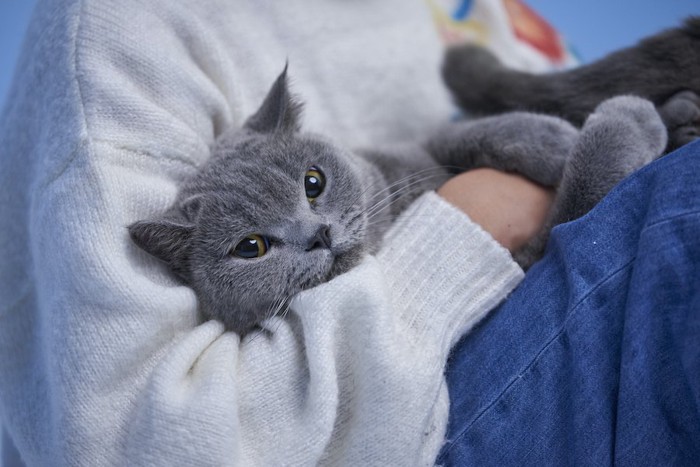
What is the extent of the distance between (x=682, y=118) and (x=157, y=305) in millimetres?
1056

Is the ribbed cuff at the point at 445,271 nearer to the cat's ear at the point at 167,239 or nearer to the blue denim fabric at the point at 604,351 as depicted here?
the blue denim fabric at the point at 604,351

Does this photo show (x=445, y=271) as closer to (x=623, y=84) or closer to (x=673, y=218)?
(x=673, y=218)

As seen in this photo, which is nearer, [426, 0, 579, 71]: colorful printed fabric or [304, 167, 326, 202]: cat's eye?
[304, 167, 326, 202]: cat's eye

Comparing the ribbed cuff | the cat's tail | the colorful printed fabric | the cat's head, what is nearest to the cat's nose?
the cat's head

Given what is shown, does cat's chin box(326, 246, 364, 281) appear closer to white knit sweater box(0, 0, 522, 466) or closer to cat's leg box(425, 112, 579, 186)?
white knit sweater box(0, 0, 522, 466)

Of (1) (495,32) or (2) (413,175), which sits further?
(1) (495,32)

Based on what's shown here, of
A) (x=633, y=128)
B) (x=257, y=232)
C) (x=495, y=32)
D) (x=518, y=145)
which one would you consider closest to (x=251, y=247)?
(x=257, y=232)

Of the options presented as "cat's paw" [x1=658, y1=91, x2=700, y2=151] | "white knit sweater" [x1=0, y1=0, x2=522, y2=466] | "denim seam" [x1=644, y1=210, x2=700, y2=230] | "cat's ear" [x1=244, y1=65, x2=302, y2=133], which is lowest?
"white knit sweater" [x1=0, y1=0, x2=522, y2=466]

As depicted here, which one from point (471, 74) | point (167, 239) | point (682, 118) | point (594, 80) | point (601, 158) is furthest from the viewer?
point (471, 74)

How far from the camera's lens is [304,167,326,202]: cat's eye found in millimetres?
910

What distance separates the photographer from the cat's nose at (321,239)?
0.83 m

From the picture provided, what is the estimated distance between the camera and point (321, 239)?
0.84m

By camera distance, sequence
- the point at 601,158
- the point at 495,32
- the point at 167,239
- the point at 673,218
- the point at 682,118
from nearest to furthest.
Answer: the point at 673,218
the point at 167,239
the point at 601,158
the point at 682,118
the point at 495,32

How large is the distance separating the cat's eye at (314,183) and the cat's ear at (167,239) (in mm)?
206
